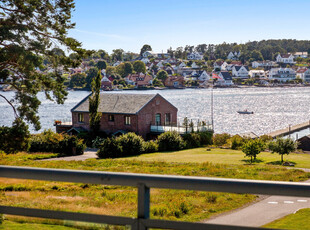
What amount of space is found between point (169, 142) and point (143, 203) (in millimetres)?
44251

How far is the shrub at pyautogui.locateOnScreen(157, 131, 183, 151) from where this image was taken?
153 feet

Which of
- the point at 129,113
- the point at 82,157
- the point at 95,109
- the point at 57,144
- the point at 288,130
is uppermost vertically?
the point at 95,109

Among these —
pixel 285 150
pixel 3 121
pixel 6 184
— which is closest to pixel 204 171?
pixel 285 150

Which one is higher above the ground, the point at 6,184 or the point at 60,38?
the point at 60,38

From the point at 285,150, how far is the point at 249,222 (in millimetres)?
33996

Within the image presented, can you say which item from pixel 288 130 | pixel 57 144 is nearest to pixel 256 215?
pixel 57 144

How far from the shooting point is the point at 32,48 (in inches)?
647

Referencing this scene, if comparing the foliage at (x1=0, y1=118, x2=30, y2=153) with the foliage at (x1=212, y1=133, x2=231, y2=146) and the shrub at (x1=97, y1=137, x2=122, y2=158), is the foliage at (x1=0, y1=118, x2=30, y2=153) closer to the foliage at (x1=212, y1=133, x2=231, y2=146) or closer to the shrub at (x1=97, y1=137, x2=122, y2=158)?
the shrub at (x1=97, y1=137, x2=122, y2=158)

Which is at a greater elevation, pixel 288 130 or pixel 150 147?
pixel 288 130

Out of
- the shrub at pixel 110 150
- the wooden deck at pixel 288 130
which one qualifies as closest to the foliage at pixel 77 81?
the wooden deck at pixel 288 130

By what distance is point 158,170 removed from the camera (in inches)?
1048

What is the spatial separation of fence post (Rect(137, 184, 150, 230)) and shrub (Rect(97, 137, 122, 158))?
39016 millimetres

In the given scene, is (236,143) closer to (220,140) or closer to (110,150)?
(220,140)

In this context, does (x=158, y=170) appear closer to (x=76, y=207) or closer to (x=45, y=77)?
(x=45, y=77)
